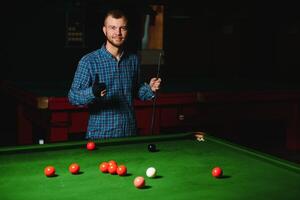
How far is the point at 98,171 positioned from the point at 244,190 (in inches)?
27.3

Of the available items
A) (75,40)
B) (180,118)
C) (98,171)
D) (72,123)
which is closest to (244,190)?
(98,171)

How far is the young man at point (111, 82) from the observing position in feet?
10.5

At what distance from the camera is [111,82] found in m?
3.33

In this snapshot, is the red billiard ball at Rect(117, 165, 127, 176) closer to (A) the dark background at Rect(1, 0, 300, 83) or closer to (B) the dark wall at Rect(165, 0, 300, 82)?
(A) the dark background at Rect(1, 0, 300, 83)

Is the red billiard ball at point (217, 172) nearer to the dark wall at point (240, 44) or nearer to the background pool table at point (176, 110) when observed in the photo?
the background pool table at point (176, 110)

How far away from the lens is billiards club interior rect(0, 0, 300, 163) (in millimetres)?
5367

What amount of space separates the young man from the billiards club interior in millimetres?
342

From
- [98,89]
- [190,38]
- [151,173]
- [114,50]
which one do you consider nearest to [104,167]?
[151,173]

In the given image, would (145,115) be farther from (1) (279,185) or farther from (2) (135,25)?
(2) (135,25)

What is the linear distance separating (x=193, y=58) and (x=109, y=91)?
24.8ft

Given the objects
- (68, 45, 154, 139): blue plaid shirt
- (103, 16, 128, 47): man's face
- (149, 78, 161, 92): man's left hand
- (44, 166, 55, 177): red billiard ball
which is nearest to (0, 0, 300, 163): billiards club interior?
(149, 78, 161, 92): man's left hand

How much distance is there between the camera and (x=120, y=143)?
290 cm

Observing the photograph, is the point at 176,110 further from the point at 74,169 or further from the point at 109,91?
the point at 74,169

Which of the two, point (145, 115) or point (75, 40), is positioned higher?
point (75, 40)
